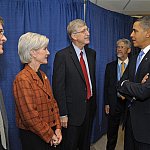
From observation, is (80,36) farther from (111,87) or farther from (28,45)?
(111,87)

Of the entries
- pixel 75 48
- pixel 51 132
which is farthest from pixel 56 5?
pixel 51 132

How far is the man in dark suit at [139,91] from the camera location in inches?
74.6

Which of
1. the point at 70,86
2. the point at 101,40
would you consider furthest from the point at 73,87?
the point at 101,40

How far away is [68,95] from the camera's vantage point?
225cm

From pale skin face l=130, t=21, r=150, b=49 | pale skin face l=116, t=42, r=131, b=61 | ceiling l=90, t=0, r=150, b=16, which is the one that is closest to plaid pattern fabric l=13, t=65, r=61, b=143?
pale skin face l=130, t=21, r=150, b=49

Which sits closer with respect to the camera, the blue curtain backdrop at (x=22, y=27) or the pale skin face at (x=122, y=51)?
the blue curtain backdrop at (x=22, y=27)

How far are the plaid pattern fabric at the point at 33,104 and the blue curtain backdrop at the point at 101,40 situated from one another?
1760 millimetres

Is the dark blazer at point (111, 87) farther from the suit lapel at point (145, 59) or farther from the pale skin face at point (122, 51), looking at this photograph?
the suit lapel at point (145, 59)

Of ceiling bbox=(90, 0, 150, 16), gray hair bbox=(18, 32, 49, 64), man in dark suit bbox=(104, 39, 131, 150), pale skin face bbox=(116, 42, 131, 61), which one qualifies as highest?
ceiling bbox=(90, 0, 150, 16)

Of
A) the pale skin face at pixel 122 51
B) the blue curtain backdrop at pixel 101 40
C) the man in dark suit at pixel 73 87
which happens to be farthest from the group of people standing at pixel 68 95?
the blue curtain backdrop at pixel 101 40

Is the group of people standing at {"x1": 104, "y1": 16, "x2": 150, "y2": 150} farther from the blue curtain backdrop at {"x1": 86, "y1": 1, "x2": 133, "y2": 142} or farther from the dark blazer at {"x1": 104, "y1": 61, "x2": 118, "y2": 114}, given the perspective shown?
the blue curtain backdrop at {"x1": 86, "y1": 1, "x2": 133, "y2": 142}

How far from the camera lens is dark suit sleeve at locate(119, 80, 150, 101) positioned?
1.83 meters

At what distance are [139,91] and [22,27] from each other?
1614mm

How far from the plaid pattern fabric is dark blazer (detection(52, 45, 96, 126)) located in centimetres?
34
